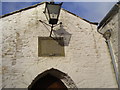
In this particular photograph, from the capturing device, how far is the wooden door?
3688 millimetres

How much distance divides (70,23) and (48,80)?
1.89 metres

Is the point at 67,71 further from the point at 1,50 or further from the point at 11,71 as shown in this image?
the point at 1,50

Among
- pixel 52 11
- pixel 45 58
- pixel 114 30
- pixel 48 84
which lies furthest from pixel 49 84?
pixel 114 30

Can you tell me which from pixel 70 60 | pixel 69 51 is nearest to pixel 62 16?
pixel 69 51

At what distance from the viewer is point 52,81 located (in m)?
3.80

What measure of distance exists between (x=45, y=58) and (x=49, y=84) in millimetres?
733

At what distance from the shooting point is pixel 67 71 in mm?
3613

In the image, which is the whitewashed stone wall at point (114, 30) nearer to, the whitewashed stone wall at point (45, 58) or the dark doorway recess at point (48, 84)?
the whitewashed stone wall at point (45, 58)

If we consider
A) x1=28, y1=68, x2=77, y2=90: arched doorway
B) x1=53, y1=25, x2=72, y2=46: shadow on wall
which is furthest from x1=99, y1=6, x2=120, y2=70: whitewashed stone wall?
x1=28, y1=68, x2=77, y2=90: arched doorway

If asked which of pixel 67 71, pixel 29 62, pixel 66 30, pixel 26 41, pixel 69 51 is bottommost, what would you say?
pixel 67 71

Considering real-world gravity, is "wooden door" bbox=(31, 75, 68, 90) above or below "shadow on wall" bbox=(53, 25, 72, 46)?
below

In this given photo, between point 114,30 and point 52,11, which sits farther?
point 114,30

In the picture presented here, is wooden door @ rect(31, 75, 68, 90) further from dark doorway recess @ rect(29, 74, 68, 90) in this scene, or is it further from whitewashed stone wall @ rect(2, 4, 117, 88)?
whitewashed stone wall @ rect(2, 4, 117, 88)

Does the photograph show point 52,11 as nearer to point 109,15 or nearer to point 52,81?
point 109,15
